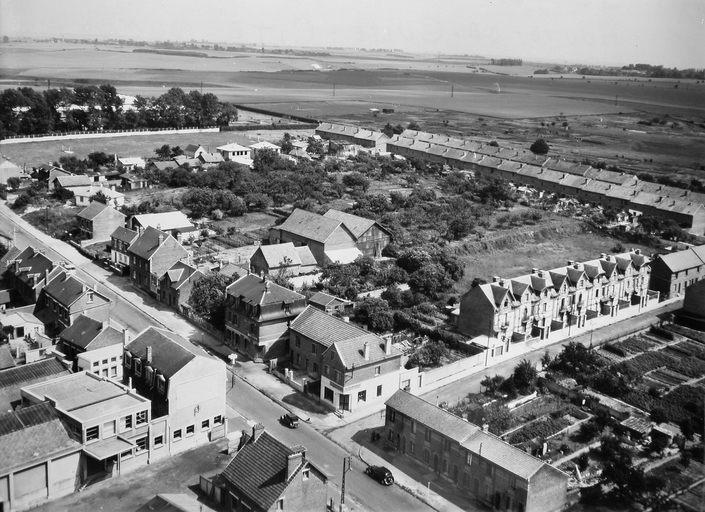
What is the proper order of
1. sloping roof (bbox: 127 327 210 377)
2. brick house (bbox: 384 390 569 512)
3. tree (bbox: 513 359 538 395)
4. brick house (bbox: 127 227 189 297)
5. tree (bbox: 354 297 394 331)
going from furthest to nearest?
brick house (bbox: 127 227 189 297), tree (bbox: 354 297 394 331), tree (bbox: 513 359 538 395), sloping roof (bbox: 127 327 210 377), brick house (bbox: 384 390 569 512)

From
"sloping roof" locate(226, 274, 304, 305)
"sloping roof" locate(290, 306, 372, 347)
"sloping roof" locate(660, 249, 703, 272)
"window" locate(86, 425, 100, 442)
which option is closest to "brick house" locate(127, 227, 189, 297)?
"sloping roof" locate(226, 274, 304, 305)

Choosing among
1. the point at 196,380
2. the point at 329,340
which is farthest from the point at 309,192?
the point at 196,380

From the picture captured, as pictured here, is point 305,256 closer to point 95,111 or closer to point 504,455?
point 504,455

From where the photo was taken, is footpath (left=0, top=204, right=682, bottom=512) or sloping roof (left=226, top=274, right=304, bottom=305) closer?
footpath (left=0, top=204, right=682, bottom=512)

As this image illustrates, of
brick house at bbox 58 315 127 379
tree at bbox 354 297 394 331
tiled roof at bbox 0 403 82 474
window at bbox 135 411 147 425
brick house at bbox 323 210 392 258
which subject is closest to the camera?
tiled roof at bbox 0 403 82 474

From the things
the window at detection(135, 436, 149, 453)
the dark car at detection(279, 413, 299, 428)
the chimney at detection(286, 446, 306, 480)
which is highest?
the chimney at detection(286, 446, 306, 480)

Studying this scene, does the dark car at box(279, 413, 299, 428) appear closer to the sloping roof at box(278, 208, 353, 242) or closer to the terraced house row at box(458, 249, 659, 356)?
the terraced house row at box(458, 249, 659, 356)

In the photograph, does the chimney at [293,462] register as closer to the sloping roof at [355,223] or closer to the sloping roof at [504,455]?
Answer: the sloping roof at [504,455]
